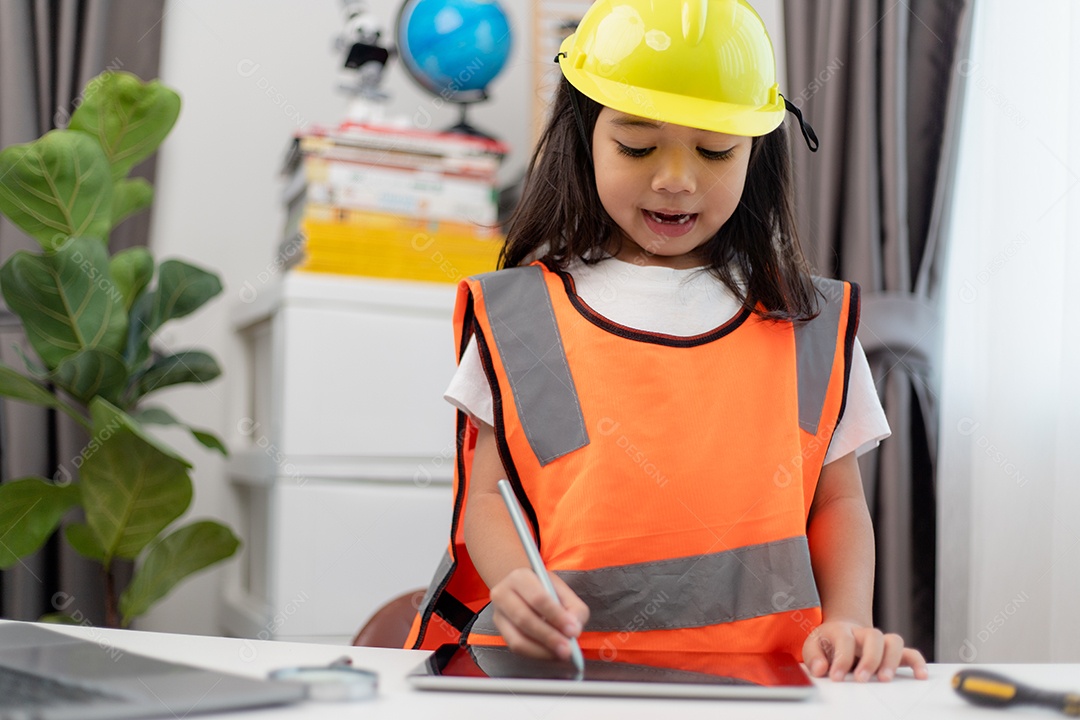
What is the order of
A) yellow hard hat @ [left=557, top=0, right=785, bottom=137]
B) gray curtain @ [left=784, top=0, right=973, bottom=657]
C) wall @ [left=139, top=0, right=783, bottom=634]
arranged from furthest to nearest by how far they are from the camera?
wall @ [left=139, top=0, right=783, bottom=634] < gray curtain @ [left=784, top=0, right=973, bottom=657] < yellow hard hat @ [left=557, top=0, right=785, bottom=137]

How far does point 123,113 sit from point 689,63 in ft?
3.73

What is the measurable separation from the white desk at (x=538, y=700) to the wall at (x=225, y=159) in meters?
1.49

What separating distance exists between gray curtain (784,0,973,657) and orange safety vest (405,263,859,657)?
0.73 metres

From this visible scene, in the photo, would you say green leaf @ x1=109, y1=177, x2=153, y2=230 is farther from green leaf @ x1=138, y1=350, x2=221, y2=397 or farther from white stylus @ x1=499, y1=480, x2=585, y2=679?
white stylus @ x1=499, y1=480, x2=585, y2=679

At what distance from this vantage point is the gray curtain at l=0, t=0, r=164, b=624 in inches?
74.7

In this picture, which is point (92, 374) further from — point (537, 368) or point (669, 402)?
point (669, 402)

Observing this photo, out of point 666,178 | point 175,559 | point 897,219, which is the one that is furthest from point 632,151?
point 175,559

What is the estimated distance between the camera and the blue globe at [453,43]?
1.92 metres

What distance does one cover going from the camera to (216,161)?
2.17 metres

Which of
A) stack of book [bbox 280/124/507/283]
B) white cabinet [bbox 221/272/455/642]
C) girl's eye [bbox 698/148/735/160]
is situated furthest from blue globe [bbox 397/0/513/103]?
girl's eye [bbox 698/148/735/160]

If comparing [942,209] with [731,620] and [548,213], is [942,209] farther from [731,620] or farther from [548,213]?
[731,620]

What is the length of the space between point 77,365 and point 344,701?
1217 millimetres

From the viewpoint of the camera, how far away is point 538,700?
50 centimetres

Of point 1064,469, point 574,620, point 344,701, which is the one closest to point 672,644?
point 574,620
